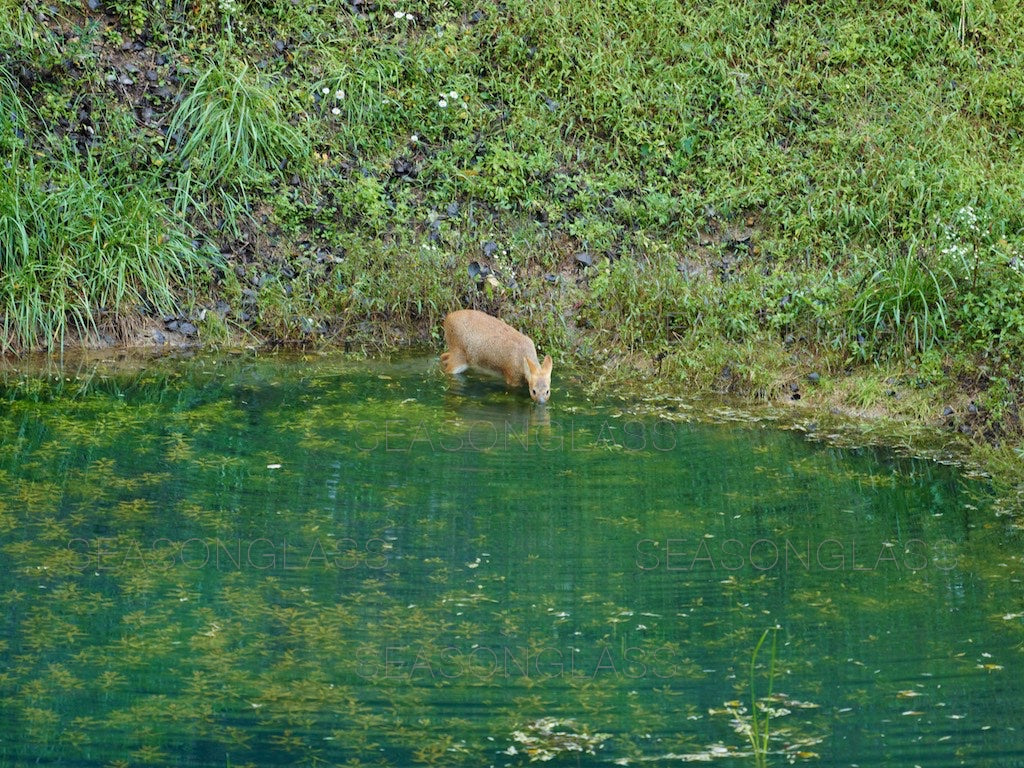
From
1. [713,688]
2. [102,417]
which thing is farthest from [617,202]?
[713,688]

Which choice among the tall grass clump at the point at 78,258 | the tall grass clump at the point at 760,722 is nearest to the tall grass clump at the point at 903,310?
the tall grass clump at the point at 760,722

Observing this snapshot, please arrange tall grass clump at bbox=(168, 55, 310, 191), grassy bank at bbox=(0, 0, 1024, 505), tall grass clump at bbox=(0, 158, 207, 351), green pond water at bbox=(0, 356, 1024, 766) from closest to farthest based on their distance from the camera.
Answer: green pond water at bbox=(0, 356, 1024, 766) → grassy bank at bbox=(0, 0, 1024, 505) → tall grass clump at bbox=(0, 158, 207, 351) → tall grass clump at bbox=(168, 55, 310, 191)

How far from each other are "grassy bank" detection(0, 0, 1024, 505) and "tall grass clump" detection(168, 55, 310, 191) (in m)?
0.03

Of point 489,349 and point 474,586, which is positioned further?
Answer: point 489,349

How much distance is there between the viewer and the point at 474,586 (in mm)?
7129

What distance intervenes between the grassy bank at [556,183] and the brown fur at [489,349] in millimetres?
804

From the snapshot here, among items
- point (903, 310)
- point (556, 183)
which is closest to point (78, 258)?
point (556, 183)

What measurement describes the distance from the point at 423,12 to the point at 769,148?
3.93 m

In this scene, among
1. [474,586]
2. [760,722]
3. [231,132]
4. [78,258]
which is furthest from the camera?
[231,132]

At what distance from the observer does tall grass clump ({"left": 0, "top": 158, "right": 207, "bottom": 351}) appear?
1102cm

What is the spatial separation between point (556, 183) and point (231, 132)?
120 inches

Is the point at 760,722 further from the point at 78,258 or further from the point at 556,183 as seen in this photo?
the point at 556,183

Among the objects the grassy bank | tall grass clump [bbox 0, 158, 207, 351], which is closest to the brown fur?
the grassy bank

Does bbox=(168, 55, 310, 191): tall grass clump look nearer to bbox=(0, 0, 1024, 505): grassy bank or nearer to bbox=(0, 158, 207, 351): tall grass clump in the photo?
bbox=(0, 0, 1024, 505): grassy bank
